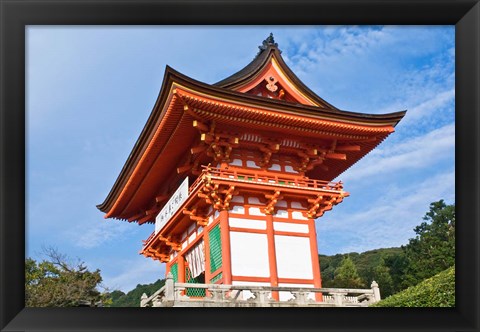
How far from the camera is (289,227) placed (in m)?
14.9

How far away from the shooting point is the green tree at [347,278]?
30809 mm

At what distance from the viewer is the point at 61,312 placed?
729 centimetres

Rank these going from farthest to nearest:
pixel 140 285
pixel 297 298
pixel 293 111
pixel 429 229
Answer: pixel 140 285, pixel 429 229, pixel 293 111, pixel 297 298

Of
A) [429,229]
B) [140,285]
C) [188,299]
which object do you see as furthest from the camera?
[140,285]

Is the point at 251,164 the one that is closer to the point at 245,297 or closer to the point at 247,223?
the point at 247,223

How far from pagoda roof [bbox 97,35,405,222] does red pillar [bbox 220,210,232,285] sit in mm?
2359

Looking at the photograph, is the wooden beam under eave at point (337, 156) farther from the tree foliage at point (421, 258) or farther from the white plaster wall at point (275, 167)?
the tree foliage at point (421, 258)

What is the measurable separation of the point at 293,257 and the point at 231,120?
362cm

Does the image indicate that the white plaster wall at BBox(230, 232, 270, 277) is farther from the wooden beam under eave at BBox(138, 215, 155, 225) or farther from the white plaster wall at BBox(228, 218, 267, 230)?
the wooden beam under eave at BBox(138, 215, 155, 225)
